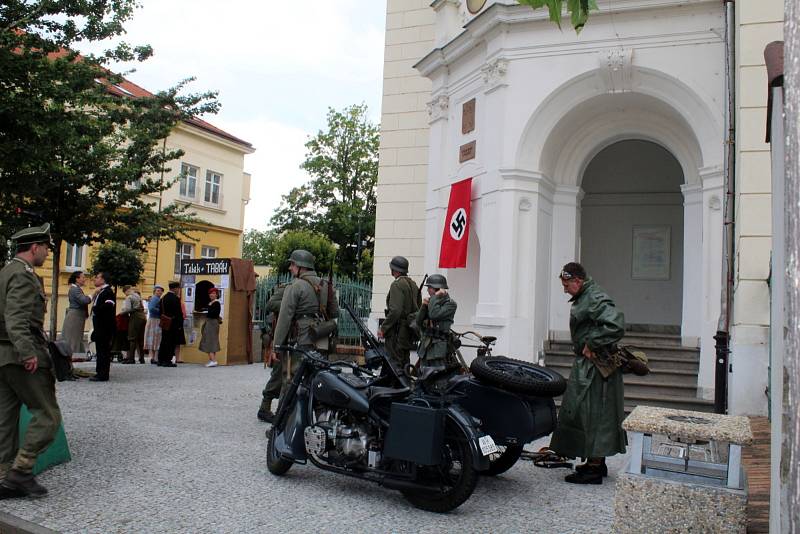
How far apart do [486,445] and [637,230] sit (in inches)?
419

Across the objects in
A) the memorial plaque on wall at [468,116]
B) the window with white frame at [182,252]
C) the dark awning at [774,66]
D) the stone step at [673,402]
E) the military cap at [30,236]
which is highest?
the memorial plaque on wall at [468,116]

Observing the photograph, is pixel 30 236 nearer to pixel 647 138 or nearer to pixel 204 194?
pixel 647 138

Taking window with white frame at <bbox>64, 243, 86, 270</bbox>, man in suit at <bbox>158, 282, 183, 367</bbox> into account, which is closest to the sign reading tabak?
man in suit at <bbox>158, 282, 183, 367</bbox>

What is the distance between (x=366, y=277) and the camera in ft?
137

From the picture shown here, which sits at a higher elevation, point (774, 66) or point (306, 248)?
point (306, 248)

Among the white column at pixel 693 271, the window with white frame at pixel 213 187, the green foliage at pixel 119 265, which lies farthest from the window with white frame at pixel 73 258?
the white column at pixel 693 271

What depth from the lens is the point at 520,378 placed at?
5.39m

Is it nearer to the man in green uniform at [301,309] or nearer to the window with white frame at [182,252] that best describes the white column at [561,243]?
the man in green uniform at [301,309]

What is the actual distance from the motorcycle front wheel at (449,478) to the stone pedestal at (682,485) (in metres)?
1.31

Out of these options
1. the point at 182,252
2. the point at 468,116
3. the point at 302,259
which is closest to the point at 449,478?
the point at 302,259

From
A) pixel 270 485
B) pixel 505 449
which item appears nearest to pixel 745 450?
pixel 505 449

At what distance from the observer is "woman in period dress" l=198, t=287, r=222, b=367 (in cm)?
1536

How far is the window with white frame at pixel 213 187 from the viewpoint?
3747 centimetres

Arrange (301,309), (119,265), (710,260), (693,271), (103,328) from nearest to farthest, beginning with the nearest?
1. (301,309)
2. (710,260)
3. (693,271)
4. (103,328)
5. (119,265)
